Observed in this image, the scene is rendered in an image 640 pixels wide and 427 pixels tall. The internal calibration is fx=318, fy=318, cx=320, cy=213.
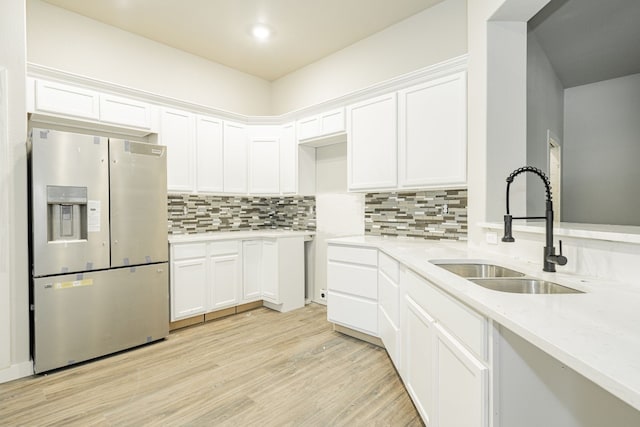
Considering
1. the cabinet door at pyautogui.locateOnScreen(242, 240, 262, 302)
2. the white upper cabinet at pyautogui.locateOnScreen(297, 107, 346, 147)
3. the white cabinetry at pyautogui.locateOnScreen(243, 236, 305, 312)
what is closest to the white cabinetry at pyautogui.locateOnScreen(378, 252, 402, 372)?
the white cabinetry at pyautogui.locateOnScreen(243, 236, 305, 312)

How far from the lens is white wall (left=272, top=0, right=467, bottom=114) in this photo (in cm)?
294

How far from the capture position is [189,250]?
3.29 metres

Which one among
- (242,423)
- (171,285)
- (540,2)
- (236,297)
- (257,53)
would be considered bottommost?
(242,423)

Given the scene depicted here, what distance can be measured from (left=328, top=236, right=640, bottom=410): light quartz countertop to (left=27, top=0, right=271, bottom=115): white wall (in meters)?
3.66

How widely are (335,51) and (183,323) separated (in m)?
3.59

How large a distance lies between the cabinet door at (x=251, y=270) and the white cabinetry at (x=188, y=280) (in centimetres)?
49

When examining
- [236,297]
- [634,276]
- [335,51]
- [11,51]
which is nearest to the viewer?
[634,276]

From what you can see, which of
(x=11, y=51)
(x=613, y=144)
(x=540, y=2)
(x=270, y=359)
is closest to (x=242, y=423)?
(x=270, y=359)

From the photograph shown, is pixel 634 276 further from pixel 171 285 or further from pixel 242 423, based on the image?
pixel 171 285

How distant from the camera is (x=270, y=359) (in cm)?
260

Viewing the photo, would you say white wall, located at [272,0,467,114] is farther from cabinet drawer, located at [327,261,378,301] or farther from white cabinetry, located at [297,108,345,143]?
cabinet drawer, located at [327,261,378,301]

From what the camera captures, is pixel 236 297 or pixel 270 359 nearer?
pixel 270 359

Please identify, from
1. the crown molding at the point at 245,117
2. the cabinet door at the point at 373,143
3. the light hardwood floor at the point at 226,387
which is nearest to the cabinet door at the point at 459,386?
the light hardwood floor at the point at 226,387

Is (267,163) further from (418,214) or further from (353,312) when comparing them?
(353,312)
